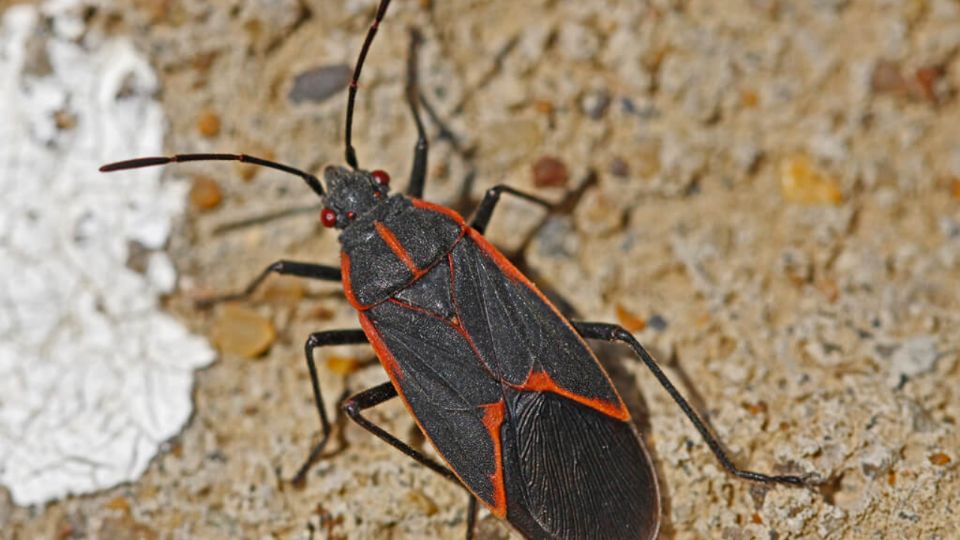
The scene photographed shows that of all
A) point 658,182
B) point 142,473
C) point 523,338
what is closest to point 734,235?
point 658,182

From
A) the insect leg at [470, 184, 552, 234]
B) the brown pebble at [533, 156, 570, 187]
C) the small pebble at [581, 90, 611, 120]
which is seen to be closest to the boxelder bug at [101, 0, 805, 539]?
the insect leg at [470, 184, 552, 234]

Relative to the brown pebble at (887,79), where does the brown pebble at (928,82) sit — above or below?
below

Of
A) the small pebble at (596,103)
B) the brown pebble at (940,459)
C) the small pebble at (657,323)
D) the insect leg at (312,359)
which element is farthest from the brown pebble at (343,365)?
the brown pebble at (940,459)

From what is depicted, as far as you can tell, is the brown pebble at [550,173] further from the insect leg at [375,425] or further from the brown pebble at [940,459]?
the brown pebble at [940,459]

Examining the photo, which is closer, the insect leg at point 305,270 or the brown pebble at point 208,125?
the insect leg at point 305,270

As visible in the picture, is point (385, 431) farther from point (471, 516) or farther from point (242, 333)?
point (242, 333)

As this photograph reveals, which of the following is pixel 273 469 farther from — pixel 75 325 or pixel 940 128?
pixel 940 128
